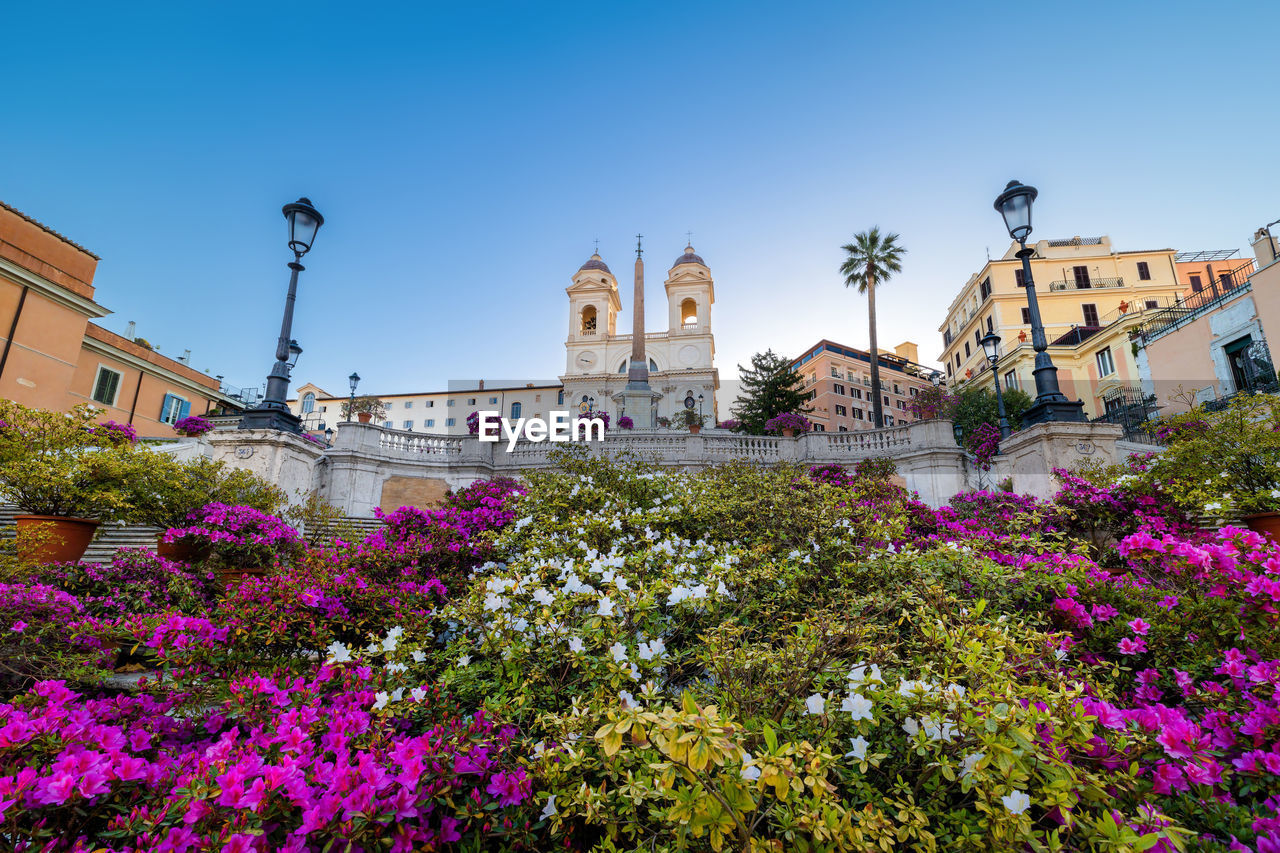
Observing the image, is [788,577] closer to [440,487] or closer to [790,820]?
[790,820]

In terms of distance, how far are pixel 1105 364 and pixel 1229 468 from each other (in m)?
32.6

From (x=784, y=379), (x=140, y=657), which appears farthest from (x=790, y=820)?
(x=784, y=379)

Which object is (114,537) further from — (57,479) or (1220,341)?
(1220,341)

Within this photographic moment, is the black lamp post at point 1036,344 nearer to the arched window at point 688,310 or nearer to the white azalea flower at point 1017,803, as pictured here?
the white azalea flower at point 1017,803

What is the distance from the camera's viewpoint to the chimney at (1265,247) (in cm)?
1981

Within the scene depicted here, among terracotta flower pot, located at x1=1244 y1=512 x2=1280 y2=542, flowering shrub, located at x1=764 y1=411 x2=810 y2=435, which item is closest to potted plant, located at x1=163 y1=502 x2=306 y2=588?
terracotta flower pot, located at x1=1244 y1=512 x2=1280 y2=542

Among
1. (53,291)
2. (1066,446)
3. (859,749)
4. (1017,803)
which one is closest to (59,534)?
(859,749)

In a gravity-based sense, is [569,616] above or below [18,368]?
below

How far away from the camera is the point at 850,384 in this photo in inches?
→ 2640

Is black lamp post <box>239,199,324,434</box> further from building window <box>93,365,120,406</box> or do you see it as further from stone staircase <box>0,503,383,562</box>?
building window <box>93,365,120,406</box>

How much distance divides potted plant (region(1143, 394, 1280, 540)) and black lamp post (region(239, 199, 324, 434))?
39.4 ft

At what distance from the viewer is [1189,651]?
9.53ft

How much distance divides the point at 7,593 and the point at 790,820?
5.06m

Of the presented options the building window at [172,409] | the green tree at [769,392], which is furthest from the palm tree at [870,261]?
the building window at [172,409]
